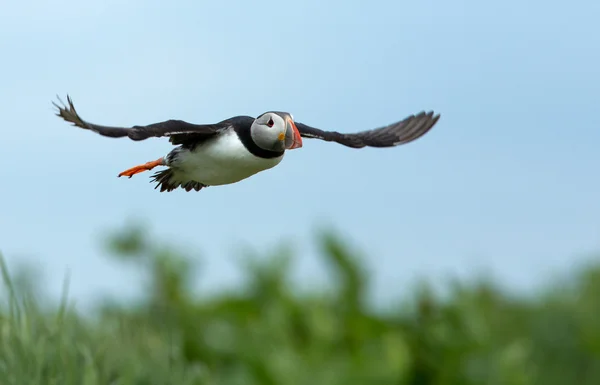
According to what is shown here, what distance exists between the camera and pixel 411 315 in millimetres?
12523

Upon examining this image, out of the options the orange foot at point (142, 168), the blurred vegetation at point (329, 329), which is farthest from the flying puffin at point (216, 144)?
the blurred vegetation at point (329, 329)

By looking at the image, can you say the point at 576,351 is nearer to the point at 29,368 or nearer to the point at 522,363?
the point at 522,363

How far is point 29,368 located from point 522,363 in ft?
32.5

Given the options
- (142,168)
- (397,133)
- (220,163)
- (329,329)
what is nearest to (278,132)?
(220,163)

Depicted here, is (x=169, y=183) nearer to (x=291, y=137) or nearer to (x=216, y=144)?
(x=216, y=144)

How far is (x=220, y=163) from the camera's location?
5.39 feet

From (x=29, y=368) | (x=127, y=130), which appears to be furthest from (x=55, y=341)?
(x=127, y=130)

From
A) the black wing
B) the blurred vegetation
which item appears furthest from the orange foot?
the blurred vegetation

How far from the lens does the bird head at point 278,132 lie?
5.07ft

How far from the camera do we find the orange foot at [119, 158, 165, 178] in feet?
4.94

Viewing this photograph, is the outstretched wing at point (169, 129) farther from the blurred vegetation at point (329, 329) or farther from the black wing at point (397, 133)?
the blurred vegetation at point (329, 329)

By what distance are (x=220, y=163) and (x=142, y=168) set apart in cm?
15

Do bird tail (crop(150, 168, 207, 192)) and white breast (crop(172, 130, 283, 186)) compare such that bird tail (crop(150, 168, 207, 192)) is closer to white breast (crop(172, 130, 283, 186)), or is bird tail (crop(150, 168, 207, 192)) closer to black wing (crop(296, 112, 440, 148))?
white breast (crop(172, 130, 283, 186))

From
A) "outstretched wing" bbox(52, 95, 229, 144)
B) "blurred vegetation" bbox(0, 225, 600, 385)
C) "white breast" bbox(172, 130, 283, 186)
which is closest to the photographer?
"white breast" bbox(172, 130, 283, 186)
